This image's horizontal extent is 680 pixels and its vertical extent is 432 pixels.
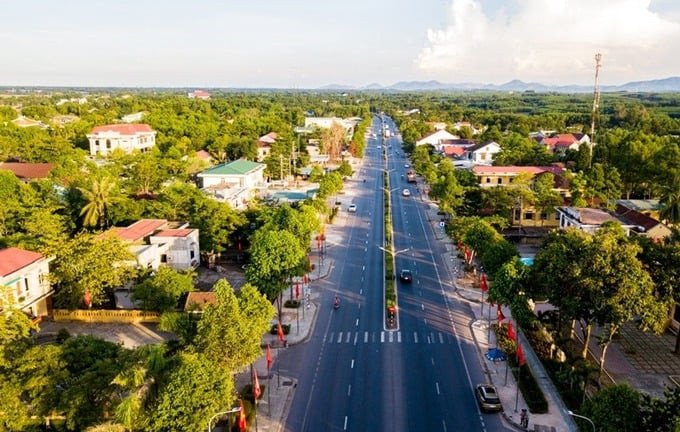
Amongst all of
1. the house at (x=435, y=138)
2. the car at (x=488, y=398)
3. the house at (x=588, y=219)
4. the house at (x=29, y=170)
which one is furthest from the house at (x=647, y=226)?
the house at (x=435, y=138)

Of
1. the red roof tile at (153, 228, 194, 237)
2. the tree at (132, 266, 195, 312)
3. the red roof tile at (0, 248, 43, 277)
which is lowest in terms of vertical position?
the tree at (132, 266, 195, 312)

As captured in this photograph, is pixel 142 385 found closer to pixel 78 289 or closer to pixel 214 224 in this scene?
pixel 78 289

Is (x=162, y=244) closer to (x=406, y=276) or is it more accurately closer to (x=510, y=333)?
(x=406, y=276)

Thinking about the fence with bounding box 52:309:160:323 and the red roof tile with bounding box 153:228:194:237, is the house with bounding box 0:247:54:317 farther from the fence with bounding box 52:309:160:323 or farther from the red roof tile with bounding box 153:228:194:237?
the red roof tile with bounding box 153:228:194:237

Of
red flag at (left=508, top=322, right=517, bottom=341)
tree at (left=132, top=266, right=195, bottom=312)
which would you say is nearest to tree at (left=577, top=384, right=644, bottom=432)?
red flag at (left=508, top=322, right=517, bottom=341)

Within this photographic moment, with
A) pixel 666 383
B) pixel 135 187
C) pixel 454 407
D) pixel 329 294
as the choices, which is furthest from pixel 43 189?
pixel 666 383

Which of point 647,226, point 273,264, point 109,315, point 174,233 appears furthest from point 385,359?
point 647,226
